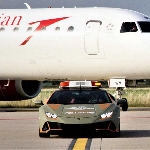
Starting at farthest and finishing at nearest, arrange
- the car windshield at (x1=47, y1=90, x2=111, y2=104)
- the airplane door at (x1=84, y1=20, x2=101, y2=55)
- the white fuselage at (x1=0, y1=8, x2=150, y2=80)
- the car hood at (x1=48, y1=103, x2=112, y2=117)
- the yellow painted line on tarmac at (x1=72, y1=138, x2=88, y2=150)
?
the airplane door at (x1=84, y1=20, x2=101, y2=55) → the white fuselage at (x1=0, y1=8, x2=150, y2=80) → the car windshield at (x1=47, y1=90, x2=111, y2=104) → the car hood at (x1=48, y1=103, x2=112, y2=117) → the yellow painted line on tarmac at (x1=72, y1=138, x2=88, y2=150)

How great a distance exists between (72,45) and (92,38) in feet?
2.85

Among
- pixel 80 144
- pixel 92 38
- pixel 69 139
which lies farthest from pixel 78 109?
pixel 92 38

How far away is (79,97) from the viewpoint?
1727 centimetres

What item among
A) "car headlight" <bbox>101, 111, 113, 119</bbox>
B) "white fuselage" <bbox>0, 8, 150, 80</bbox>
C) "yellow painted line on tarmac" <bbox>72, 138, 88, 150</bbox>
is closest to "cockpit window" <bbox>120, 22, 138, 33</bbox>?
"white fuselage" <bbox>0, 8, 150, 80</bbox>

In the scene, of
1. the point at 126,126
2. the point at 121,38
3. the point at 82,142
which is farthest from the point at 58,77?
the point at 82,142

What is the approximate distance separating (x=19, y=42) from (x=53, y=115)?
401 inches

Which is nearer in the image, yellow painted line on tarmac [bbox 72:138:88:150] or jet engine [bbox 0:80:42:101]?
yellow painted line on tarmac [bbox 72:138:88:150]

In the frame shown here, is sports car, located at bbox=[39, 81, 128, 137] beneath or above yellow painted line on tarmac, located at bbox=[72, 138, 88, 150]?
above

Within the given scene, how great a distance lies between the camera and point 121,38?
23.9 m

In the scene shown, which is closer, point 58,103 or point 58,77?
point 58,103

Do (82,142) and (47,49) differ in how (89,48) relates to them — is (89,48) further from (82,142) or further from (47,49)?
(82,142)

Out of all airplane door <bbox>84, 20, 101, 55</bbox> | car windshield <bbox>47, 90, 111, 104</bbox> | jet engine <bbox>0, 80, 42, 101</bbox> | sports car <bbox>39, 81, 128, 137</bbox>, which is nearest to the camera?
sports car <bbox>39, 81, 128, 137</bbox>

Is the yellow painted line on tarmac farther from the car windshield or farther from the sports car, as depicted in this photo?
the car windshield

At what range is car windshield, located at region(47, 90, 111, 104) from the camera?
16828 millimetres
